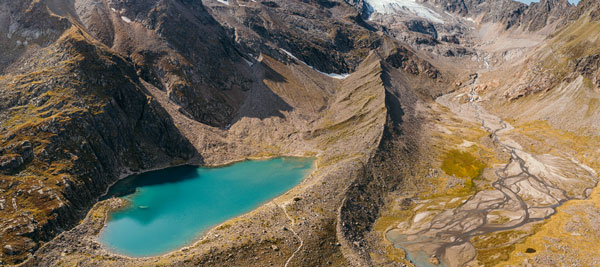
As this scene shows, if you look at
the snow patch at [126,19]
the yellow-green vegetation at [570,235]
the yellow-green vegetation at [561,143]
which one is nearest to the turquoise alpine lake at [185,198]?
the yellow-green vegetation at [570,235]

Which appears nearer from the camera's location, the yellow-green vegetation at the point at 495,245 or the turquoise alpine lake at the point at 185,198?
the yellow-green vegetation at the point at 495,245

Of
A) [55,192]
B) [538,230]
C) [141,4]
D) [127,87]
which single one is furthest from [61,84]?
[538,230]

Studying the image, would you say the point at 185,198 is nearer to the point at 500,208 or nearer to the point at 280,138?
the point at 280,138

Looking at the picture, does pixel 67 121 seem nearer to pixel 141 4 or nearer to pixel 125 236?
pixel 125 236

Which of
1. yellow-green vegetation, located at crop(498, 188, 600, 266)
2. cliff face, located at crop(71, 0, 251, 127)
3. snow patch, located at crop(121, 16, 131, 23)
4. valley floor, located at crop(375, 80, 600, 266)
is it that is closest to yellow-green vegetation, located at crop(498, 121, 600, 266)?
yellow-green vegetation, located at crop(498, 188, 600, 266)

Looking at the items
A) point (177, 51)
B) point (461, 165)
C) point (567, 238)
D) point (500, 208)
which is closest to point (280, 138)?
point (177, 51)

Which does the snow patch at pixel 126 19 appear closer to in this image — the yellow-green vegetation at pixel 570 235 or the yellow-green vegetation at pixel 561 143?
the yellow-green vegetation at pixel 570 235
